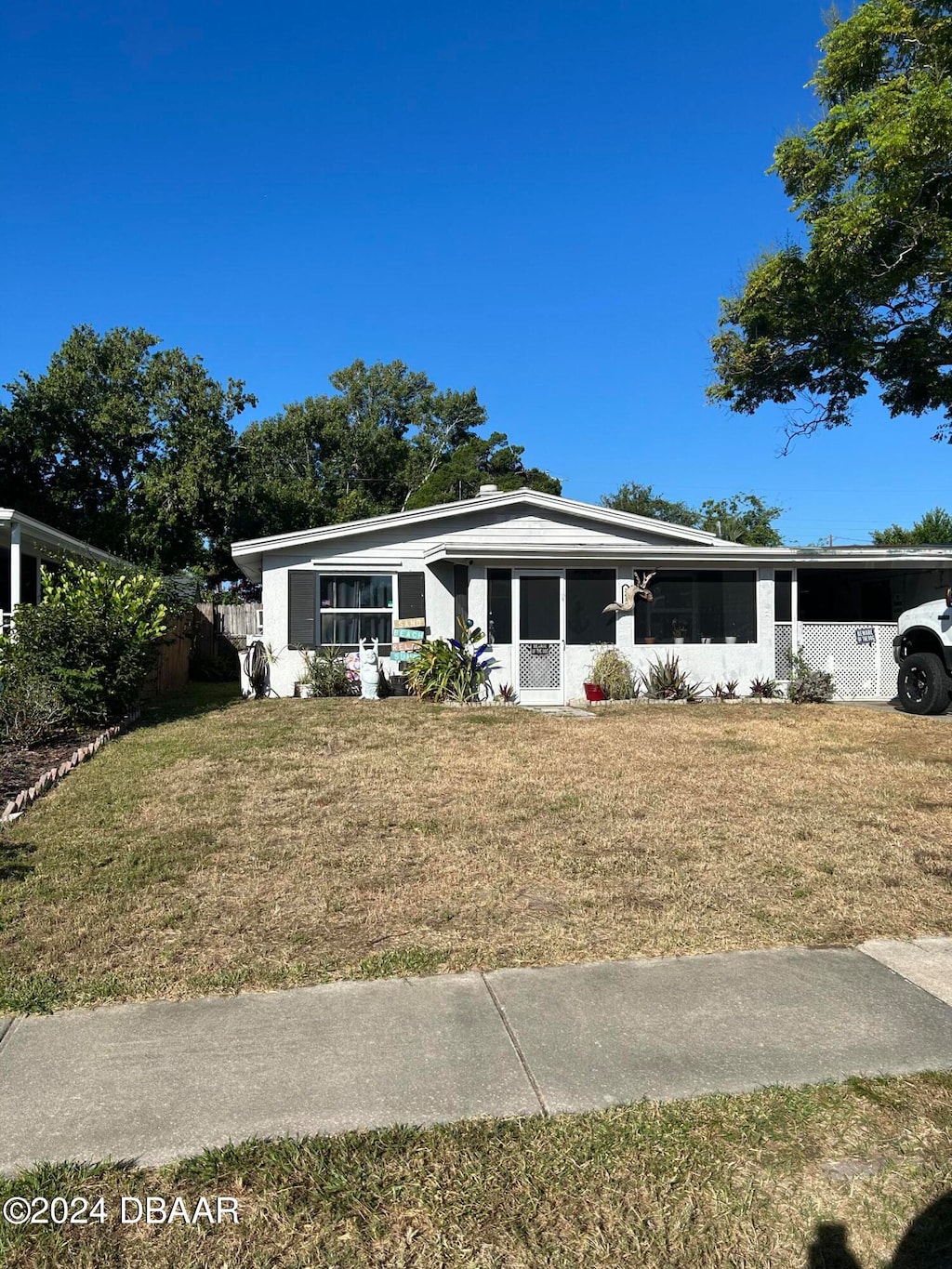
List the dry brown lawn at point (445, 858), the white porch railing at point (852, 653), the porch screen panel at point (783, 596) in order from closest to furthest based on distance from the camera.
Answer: the dry brown lawn at point (445, 858)
the white porch railing at point (852, 653)
the porch screen panel at point (783, 596)

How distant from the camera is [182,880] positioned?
5.15 meters

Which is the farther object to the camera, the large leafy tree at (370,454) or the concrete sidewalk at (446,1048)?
the large leafy tree at (370,454)

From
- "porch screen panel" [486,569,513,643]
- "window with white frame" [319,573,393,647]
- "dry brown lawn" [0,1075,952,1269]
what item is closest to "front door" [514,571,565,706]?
"porch screen panel" [486,569,513,643]

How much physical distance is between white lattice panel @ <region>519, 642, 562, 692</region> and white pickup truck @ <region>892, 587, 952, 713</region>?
559 cm

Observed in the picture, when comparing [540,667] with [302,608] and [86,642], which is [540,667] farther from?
[86,642]

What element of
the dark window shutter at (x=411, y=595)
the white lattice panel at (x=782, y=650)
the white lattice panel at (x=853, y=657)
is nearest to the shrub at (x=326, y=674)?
the dark window shutter at (x=411, y=595)

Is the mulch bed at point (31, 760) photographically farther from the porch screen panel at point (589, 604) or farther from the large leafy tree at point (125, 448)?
the large leafy tree at point (125, 448)

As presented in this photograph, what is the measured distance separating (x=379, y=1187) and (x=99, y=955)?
87.2 inches

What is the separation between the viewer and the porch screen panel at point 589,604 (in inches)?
594

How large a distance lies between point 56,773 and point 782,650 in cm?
1249

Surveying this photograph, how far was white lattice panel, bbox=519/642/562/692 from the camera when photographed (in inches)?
581

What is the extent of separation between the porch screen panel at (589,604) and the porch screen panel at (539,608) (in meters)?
0.24

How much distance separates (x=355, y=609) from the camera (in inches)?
607

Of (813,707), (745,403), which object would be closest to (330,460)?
(745,403)
